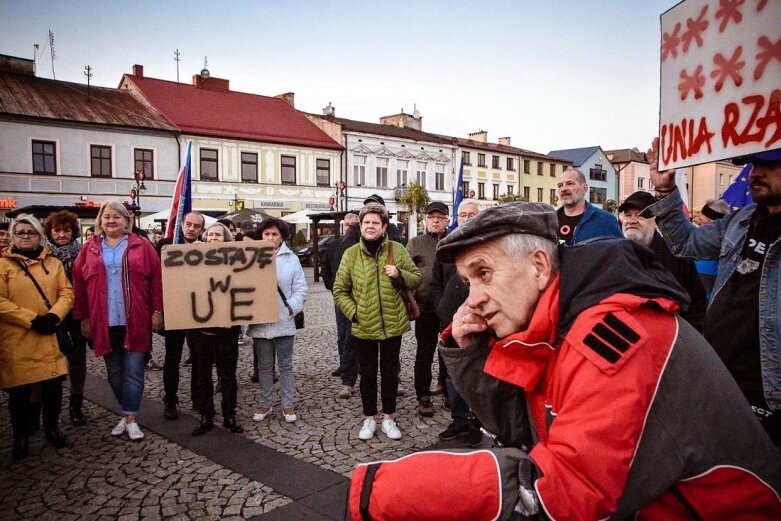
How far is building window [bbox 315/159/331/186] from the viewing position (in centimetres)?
3597

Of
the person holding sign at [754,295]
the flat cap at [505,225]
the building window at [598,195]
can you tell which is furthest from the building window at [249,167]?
the building window at [598,195]

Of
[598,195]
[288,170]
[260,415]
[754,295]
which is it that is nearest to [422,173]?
[288,170]

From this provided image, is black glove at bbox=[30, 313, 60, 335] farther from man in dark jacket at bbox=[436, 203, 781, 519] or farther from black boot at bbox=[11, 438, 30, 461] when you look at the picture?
man in dark jacket at bbox=[436, 203, 781, 519]

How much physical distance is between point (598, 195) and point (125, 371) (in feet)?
206

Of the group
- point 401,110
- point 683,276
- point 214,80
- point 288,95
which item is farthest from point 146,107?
point 683,276

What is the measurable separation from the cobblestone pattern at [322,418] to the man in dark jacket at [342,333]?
144 mm

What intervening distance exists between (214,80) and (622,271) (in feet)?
127

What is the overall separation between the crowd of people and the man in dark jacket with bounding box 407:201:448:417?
0.05m

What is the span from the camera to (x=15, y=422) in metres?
4.55

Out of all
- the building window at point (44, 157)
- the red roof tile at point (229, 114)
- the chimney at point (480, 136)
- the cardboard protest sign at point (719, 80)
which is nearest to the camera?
the cardboard protest sign at point (719, 80)

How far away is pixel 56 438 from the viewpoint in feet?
15.5

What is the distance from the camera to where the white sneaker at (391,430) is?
4793 millimetres

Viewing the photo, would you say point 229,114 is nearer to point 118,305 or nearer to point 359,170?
point 359,170

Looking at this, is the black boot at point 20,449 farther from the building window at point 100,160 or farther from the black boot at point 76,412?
the building window at point 100,160
